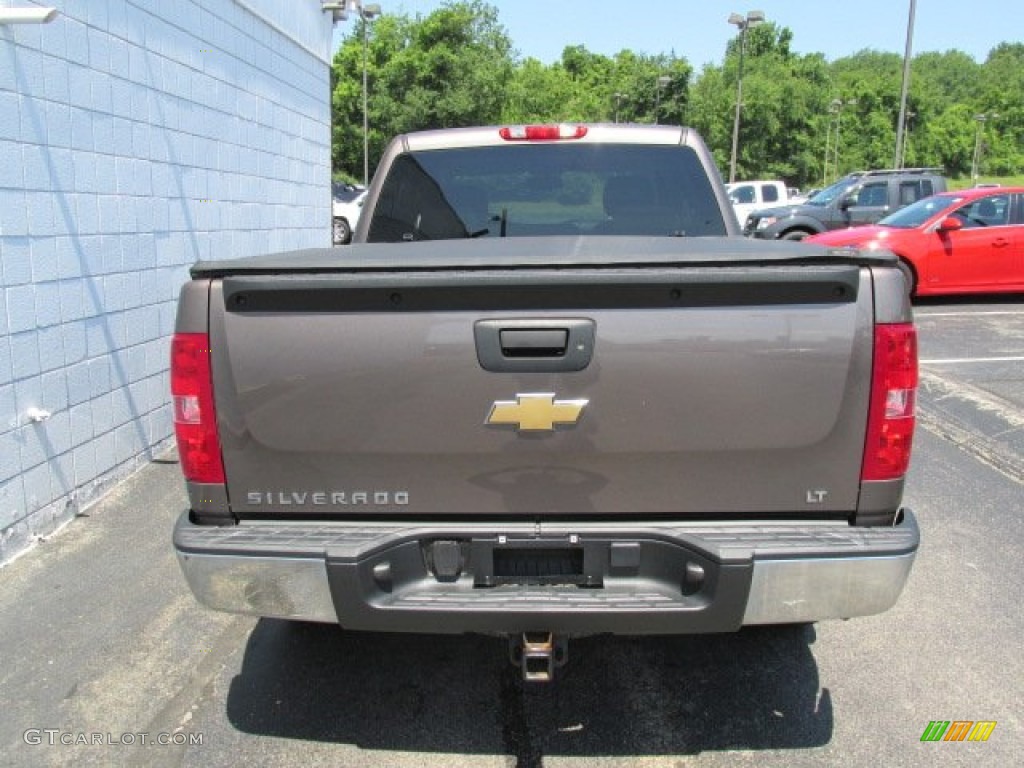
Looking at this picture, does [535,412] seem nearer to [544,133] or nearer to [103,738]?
[103,738]

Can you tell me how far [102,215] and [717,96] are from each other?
68.3 m

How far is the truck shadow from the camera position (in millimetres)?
2961

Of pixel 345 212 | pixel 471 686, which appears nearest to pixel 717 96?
pixel 345 212

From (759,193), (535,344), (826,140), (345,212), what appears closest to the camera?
(535,344)

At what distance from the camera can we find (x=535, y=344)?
2.39 meters

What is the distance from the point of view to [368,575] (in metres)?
2.44

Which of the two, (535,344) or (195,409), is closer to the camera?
(535,344)

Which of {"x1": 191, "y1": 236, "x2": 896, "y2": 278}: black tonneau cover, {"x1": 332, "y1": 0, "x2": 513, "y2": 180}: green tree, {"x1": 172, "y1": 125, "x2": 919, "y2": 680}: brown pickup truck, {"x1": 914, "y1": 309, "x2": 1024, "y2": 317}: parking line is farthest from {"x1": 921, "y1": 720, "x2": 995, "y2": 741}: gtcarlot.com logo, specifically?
{"x1": 332, "y1": 0, "x2": 513, "y2": 180}: green tree

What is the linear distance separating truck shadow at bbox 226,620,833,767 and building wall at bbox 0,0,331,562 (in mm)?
1846

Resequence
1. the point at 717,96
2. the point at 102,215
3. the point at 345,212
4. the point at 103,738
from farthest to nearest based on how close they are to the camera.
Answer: the point at 717,96, the point at 345,212, the point at 102,215, the point at 103,738

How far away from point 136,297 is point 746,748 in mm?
4505

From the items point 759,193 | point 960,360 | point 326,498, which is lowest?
point 960,360

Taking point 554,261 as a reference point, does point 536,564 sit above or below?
below

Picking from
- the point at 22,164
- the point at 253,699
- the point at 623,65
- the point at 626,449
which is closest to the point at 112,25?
the point at 22,164
